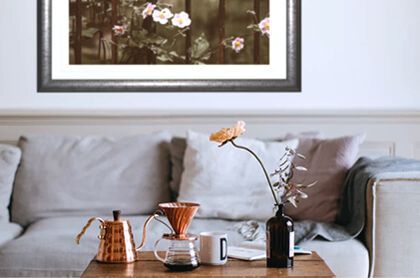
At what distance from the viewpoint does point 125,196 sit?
142 inches

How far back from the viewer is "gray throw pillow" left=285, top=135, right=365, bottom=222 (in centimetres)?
338

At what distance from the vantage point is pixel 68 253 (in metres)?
2.94

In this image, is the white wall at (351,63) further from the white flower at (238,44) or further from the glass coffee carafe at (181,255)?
the glass coffee carafe at (181,255)

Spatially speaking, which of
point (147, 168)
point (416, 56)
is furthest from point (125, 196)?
point (416, 56)

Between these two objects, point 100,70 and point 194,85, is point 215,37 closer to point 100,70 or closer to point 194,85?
point 194,85

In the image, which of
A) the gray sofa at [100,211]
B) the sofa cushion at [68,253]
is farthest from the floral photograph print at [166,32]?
the sofa cushion at [68,253]

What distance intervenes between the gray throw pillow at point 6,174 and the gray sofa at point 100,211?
1.5 inches

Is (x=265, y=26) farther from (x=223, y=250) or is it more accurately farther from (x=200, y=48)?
(x=223, y=250)

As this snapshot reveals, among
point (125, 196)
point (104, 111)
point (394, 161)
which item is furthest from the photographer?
point (104, 111)

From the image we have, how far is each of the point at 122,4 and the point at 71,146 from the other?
80cm

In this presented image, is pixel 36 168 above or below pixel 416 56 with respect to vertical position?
below

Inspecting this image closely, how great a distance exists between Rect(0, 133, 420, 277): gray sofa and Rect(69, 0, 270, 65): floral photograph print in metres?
0.50

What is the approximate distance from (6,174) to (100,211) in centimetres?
44

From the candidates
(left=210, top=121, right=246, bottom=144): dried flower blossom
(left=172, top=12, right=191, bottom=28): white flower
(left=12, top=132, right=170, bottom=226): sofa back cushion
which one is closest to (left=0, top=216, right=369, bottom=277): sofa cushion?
(left=12, top=132, right=170, bottom=226): sofa back cushion
